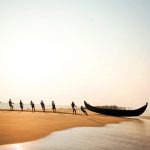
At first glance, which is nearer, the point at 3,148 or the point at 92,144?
the point at 3,148

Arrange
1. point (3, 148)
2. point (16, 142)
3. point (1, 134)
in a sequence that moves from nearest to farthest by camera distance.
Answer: point (3, 148) < point (16, 142) < point (1, 134)

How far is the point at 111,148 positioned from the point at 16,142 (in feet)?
14.2

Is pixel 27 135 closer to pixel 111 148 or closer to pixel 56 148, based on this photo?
pixel 56 148

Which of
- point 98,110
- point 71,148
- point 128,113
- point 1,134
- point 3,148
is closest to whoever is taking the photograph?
point 3,148

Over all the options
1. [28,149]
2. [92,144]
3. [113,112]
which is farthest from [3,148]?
[113,112]

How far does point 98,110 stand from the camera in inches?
1810

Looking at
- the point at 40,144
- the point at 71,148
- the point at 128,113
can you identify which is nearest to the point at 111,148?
the point at 71,148

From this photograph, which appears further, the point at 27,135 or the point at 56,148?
the point at 27,135

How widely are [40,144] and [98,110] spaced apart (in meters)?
Answer: 34.8

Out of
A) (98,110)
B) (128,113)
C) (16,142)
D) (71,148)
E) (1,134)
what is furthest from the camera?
(98,110)

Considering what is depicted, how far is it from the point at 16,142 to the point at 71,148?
8.64 feet

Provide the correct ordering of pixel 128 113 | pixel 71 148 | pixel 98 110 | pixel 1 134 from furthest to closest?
pixel 98 110 → pixel 128 113 → pixel 1 134 → pixel 71 148

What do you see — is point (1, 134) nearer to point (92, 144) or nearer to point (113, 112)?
point (92, 144)

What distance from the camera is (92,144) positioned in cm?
1254
